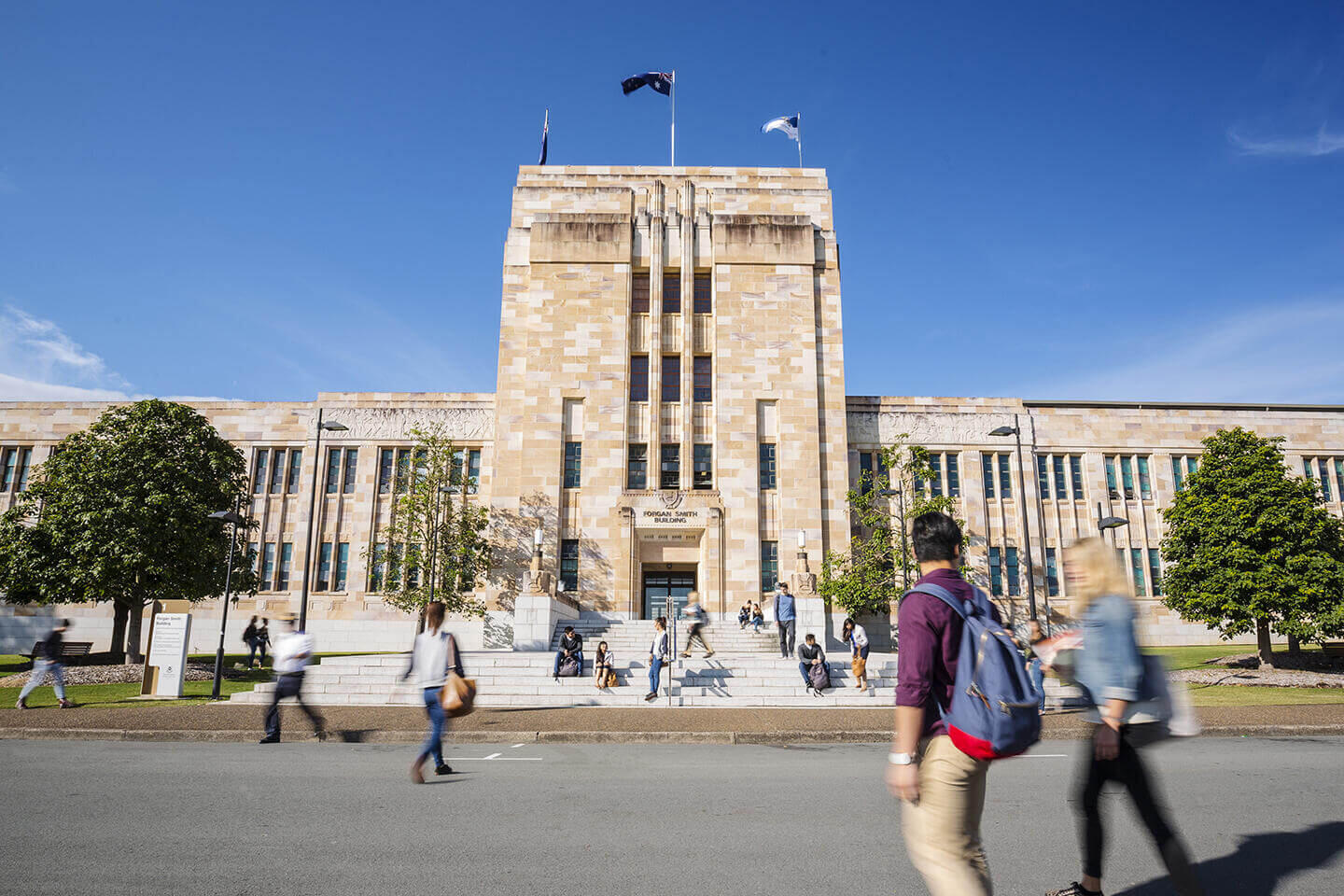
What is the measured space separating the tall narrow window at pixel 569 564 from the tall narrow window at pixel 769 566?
745cm

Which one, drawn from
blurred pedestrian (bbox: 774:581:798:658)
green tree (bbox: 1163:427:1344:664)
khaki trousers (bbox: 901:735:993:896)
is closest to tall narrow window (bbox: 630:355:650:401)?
blurred pedestrian (bbox: 774:581:798:658)

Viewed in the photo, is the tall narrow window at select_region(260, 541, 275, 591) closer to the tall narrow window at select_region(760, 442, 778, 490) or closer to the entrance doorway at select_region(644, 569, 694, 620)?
the entrance doorway at select_region(644, 569, 694, 620)

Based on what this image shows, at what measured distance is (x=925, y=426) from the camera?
37688 millimetres

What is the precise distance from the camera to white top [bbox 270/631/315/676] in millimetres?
11516

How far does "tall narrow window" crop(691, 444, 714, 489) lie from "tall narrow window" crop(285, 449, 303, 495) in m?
19.0

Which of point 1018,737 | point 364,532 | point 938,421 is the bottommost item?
point 1018,737

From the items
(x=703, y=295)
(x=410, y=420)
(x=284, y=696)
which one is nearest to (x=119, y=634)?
(x=410, y=420)

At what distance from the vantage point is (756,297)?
1366 inches

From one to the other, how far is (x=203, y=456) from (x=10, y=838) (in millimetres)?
23839

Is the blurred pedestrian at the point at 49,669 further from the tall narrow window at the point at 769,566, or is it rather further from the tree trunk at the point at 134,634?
the tall narrow window at the point at 769,566

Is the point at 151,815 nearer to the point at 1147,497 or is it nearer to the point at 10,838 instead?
the point at 10,838

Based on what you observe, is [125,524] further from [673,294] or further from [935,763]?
[935,763]

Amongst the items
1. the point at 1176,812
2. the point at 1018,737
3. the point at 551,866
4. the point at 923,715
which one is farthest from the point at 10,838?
the point at 1176,812

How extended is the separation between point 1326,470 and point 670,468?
32.4 meters
